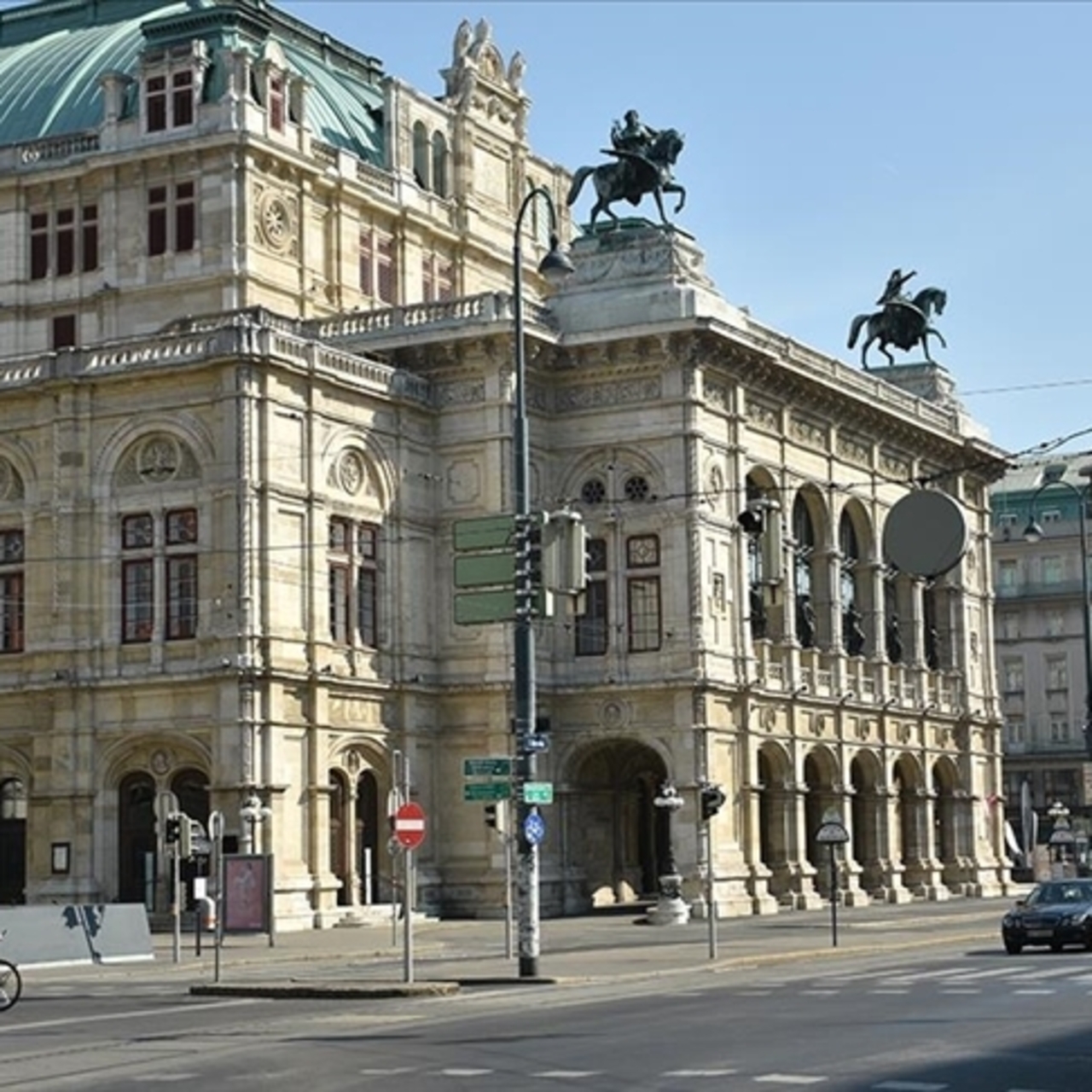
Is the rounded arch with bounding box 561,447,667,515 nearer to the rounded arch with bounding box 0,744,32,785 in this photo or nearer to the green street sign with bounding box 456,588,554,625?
the rounded arch with bounding box 0,744,32,785

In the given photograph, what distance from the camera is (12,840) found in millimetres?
62375

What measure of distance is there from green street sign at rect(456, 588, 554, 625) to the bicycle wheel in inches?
378

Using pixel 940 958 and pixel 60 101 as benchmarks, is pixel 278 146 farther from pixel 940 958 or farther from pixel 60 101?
pixel 940 958

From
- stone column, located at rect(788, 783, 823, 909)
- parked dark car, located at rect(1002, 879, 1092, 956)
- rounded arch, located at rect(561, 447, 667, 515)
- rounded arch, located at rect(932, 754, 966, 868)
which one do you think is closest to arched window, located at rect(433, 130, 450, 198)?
rounded arch, located at rect(561, 447, 667, 515)

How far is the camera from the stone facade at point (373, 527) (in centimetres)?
5962

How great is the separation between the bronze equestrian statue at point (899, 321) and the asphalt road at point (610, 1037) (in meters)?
46.8

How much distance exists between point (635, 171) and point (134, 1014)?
40001 millimetres

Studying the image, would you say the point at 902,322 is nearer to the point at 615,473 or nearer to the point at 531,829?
the point at 615,473

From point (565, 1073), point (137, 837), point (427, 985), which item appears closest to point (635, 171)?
point (137, 837)

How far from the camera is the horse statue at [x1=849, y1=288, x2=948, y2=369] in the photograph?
8262 cm

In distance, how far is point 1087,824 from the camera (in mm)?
115188

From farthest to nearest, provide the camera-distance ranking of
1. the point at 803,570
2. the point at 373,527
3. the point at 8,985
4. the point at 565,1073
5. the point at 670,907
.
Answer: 1. the point at 803,570
2. the point at 373,527
3. the point at 670,907
4. the point at 8,985
5. the point at 565,1073

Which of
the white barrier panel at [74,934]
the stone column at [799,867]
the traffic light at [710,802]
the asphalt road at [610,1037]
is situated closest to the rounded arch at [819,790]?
the stone column at [799,867]

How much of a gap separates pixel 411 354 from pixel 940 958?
29.2 metres
